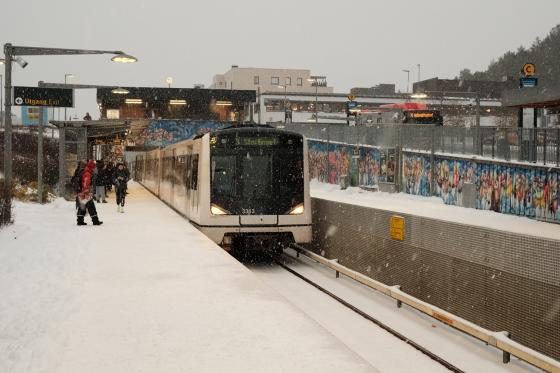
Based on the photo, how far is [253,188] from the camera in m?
14.5

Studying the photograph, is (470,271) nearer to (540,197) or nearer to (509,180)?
(540,197)

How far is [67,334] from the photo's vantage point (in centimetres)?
666

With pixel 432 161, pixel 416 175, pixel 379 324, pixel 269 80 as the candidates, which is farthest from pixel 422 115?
pixel 269 80

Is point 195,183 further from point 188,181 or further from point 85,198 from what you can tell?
point 85,198

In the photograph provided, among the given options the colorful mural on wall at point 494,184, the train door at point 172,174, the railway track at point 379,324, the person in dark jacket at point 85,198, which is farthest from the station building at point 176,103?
the railway track at point 379,324

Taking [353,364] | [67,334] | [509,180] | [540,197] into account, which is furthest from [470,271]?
[509,180]

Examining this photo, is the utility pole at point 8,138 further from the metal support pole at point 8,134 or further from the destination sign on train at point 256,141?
the destination sign on train at point 256,141

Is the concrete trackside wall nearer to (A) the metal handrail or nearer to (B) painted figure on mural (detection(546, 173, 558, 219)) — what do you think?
(A) the metal handrail

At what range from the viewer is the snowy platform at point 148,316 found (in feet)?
18.9

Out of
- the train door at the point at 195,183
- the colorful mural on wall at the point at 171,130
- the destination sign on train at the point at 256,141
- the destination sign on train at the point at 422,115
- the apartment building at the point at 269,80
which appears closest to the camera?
the destination sign on train at the point at 256,141

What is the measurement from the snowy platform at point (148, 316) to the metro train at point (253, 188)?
1.16 meters

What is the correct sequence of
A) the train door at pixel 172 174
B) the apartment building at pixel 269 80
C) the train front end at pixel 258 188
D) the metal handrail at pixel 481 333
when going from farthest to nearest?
the apartment building at pixel 269 80
the train door at pixel 172 174
the train front end at pixel 258 188
the metal handrail at pixel 481 333

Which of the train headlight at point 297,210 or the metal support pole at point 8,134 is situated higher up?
the metal support pole at point 8,134

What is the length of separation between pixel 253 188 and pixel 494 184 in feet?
44.8
